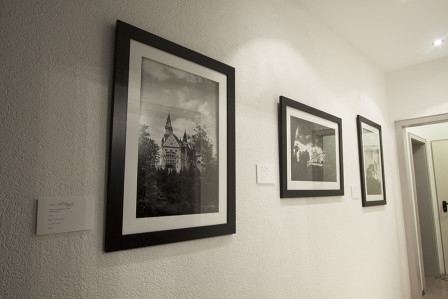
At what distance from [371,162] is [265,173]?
5.18 ft

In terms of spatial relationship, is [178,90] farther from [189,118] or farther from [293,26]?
[293,26]

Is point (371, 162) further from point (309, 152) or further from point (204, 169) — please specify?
point (204, 169)

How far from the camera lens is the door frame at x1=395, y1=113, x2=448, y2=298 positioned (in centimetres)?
305

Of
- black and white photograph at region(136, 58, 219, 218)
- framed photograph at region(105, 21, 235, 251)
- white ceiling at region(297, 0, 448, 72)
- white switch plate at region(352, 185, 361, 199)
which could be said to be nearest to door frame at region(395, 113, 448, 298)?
white ceiling at region(297, 0, 448, 72)

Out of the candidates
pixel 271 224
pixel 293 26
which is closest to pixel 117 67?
pixel 271 224

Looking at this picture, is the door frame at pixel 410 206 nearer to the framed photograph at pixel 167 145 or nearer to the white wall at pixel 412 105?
the white wall at pixel 412 105

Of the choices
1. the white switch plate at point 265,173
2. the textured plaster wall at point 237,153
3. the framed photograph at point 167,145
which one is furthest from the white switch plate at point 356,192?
the framed photograph at point 167,145

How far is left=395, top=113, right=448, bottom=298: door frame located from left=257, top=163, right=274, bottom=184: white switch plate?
2296 millimetres

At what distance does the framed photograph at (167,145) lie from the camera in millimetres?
1001

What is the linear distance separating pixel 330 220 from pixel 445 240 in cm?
344

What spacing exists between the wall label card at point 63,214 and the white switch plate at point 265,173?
86 centimetres

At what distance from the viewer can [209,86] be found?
4.38 ft

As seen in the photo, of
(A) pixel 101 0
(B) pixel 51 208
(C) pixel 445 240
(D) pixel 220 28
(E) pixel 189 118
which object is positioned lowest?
(C) pixel 445 240

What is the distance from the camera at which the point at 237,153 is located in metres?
1.44
